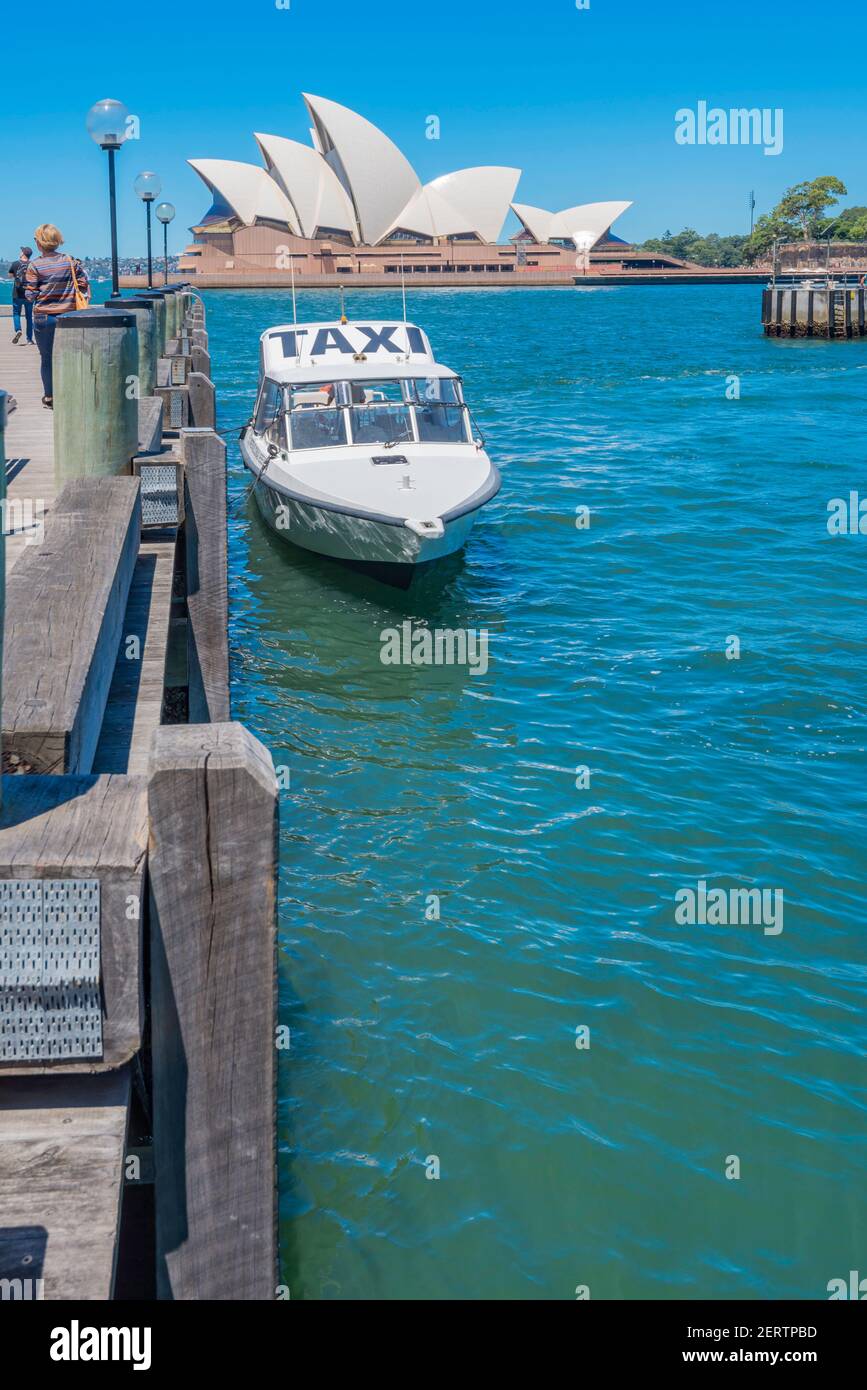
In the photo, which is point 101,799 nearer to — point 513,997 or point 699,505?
point 513,997

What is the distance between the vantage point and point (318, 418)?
1440 centimetres

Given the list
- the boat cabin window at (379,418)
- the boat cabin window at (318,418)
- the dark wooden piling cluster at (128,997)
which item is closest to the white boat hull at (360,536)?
the boat cabin window at (318,418)

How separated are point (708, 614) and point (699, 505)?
19.4ft

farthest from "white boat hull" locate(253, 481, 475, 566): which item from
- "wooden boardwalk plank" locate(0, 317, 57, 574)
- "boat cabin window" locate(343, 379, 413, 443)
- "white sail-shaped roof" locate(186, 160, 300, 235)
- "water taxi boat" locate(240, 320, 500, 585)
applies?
"white sail-shaped roof" locate(186, 160, 300, 235)

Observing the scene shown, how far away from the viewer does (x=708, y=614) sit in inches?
519

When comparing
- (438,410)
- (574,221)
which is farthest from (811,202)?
(438,410)

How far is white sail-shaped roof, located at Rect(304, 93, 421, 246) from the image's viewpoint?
85.8 metres

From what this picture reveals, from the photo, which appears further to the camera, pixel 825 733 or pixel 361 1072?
pixel 825 733

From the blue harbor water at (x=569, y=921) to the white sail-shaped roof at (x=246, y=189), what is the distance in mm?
98833

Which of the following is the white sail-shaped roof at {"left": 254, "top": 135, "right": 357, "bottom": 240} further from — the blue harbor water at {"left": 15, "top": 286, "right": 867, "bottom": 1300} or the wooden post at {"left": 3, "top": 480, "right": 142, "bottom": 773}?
the wooden post at {"left": 3, "top": 480, "right": 142, "bottom": 773}

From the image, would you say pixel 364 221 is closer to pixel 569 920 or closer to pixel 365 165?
pixel 365 165

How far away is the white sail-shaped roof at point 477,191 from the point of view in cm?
11100
